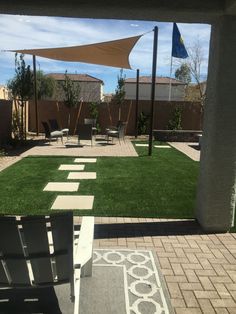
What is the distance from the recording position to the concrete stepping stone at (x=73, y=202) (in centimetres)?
591

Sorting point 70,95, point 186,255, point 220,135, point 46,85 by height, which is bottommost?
point 186,255

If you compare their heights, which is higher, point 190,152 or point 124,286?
point 124,286

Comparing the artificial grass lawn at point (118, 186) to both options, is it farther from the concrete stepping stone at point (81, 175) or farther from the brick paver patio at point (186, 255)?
the brick paver patio at point (186, 255)

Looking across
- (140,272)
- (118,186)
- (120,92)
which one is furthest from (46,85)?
(140,272)

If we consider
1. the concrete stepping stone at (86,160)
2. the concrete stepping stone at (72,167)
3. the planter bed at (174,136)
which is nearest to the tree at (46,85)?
the planter bed at (174,136)

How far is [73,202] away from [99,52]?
5.85 metres

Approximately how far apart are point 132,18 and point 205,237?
9.51 ft

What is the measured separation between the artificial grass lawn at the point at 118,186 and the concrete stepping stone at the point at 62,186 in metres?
0.14

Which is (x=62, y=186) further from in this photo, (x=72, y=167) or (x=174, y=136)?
(x=174, y=136)

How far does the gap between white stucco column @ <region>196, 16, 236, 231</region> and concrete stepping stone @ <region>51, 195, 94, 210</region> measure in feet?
6.43

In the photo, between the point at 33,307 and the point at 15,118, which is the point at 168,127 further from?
the point at 33,307

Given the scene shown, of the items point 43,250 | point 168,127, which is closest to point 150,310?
point 43,250

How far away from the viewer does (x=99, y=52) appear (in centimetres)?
1064

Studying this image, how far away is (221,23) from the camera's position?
4375 mm
